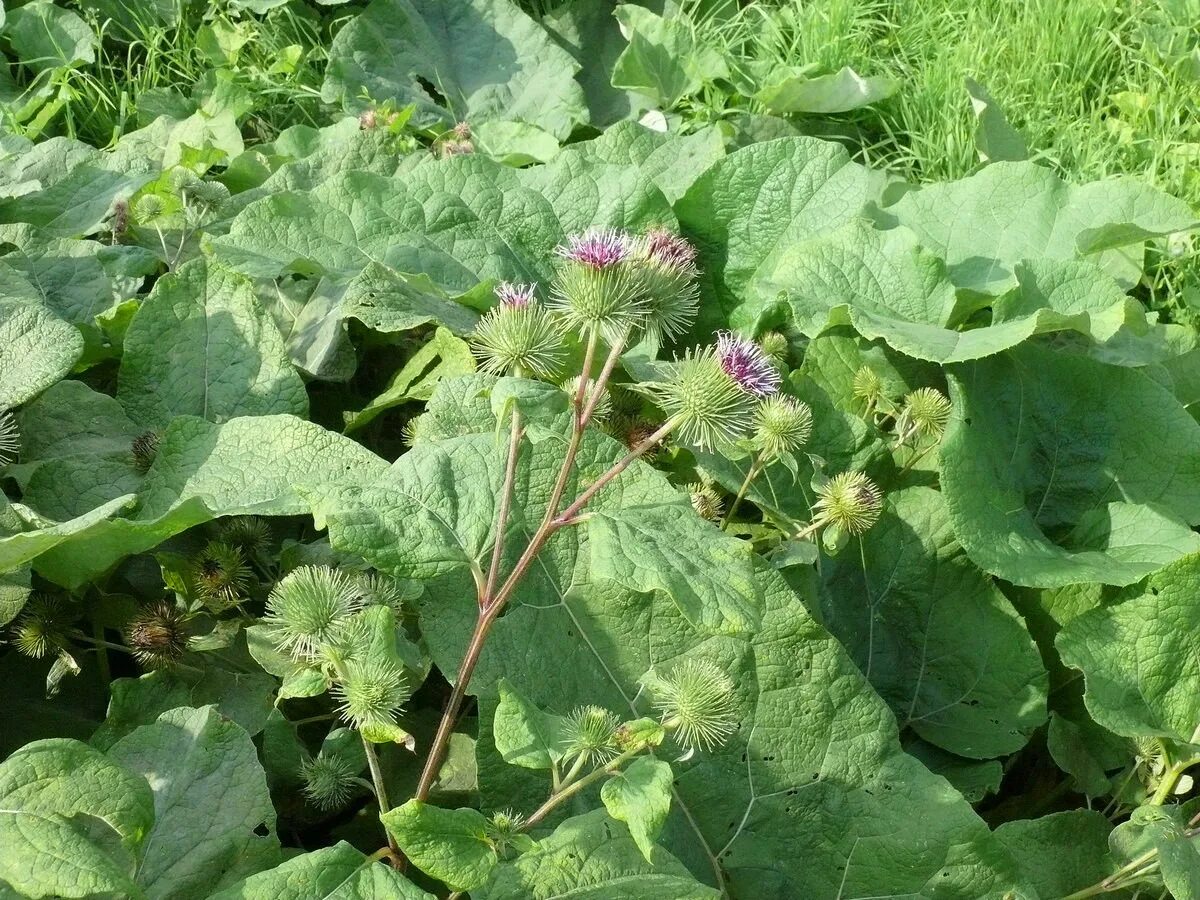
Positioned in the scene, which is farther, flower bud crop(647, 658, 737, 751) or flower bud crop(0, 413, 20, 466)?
flower bud crop(0, 413, 20, 466)

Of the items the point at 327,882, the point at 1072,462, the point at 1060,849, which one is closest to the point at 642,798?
the point at 327,882

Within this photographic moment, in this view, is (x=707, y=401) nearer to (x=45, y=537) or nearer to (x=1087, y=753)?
(x=45, y=537)

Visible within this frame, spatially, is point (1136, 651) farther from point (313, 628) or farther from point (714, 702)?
point (313, 628)

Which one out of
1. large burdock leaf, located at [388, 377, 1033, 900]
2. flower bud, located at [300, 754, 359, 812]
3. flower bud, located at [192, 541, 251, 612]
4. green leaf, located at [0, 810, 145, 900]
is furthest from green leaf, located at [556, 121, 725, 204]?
green leaf, located at [0, 810, 145, 900]

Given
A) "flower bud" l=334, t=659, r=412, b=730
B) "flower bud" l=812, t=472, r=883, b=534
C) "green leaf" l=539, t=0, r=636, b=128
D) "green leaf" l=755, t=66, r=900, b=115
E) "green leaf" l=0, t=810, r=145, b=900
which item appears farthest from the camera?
"green leaf" l=539, t=0, r=636, b=128

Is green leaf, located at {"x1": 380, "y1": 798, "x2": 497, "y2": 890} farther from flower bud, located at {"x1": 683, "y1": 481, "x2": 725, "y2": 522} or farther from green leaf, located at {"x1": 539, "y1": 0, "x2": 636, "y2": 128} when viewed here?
green leaf, located at {"x1": 539, "y1": 0, "x2": 636, "y2": 128}

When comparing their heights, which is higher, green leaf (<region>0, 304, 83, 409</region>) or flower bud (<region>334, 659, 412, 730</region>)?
green leaf (<region>0, 304, 83, 409</region>)

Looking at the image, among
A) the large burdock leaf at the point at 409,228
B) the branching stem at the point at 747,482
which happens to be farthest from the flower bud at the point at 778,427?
the large burdock leaf at the point at 409,228

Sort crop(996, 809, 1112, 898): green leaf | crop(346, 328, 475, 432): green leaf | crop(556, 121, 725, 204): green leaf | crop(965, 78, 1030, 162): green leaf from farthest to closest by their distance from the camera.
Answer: crop(965, 78, 1030, 162): green leaf, crop(556, 121, 725, 204): green leaf, crop(346, 328, 475, 432): green leaf, crop(996, 809, 1112, 898): green leaf
